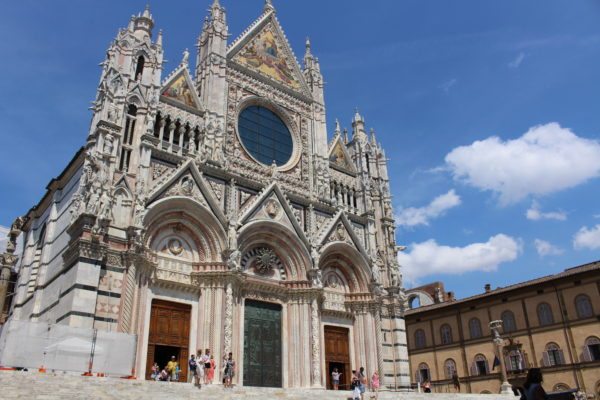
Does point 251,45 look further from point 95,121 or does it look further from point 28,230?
point 28,230

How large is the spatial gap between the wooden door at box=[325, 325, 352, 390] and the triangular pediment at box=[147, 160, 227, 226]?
301 inches

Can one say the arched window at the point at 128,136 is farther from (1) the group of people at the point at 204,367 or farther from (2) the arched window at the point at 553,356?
(2) the arched window at the point at 553,356

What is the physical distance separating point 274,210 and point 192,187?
417 centimetres

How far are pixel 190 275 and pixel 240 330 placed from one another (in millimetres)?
2982

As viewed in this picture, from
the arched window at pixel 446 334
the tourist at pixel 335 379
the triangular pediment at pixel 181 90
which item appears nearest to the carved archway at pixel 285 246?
the tourist at pixel 335 379

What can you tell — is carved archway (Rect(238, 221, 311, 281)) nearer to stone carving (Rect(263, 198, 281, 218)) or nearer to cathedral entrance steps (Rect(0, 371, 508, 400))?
stone carving (Rect(263, 198, 281, 218))

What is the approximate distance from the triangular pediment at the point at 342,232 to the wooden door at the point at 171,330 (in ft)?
28.3

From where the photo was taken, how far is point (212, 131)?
77.3 feet

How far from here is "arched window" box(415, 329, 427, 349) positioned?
4050cm

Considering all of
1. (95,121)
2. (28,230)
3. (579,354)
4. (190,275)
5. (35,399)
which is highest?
(95,121)

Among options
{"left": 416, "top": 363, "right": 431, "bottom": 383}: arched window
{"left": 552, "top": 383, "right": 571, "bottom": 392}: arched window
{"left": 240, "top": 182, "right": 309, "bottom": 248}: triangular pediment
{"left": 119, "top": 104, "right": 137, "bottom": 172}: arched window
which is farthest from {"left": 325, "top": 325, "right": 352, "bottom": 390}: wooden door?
{"left": 416, "top": 363, "right": 431, "bottom": 383}: arched window

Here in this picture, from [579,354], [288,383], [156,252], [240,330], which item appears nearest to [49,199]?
[156,252]

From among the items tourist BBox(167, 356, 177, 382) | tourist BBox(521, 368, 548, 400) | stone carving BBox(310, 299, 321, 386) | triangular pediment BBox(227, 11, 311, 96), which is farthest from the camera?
triangular pediment BBox(227, 11, 311, 96)

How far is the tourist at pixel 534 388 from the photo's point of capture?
527 centimetres
